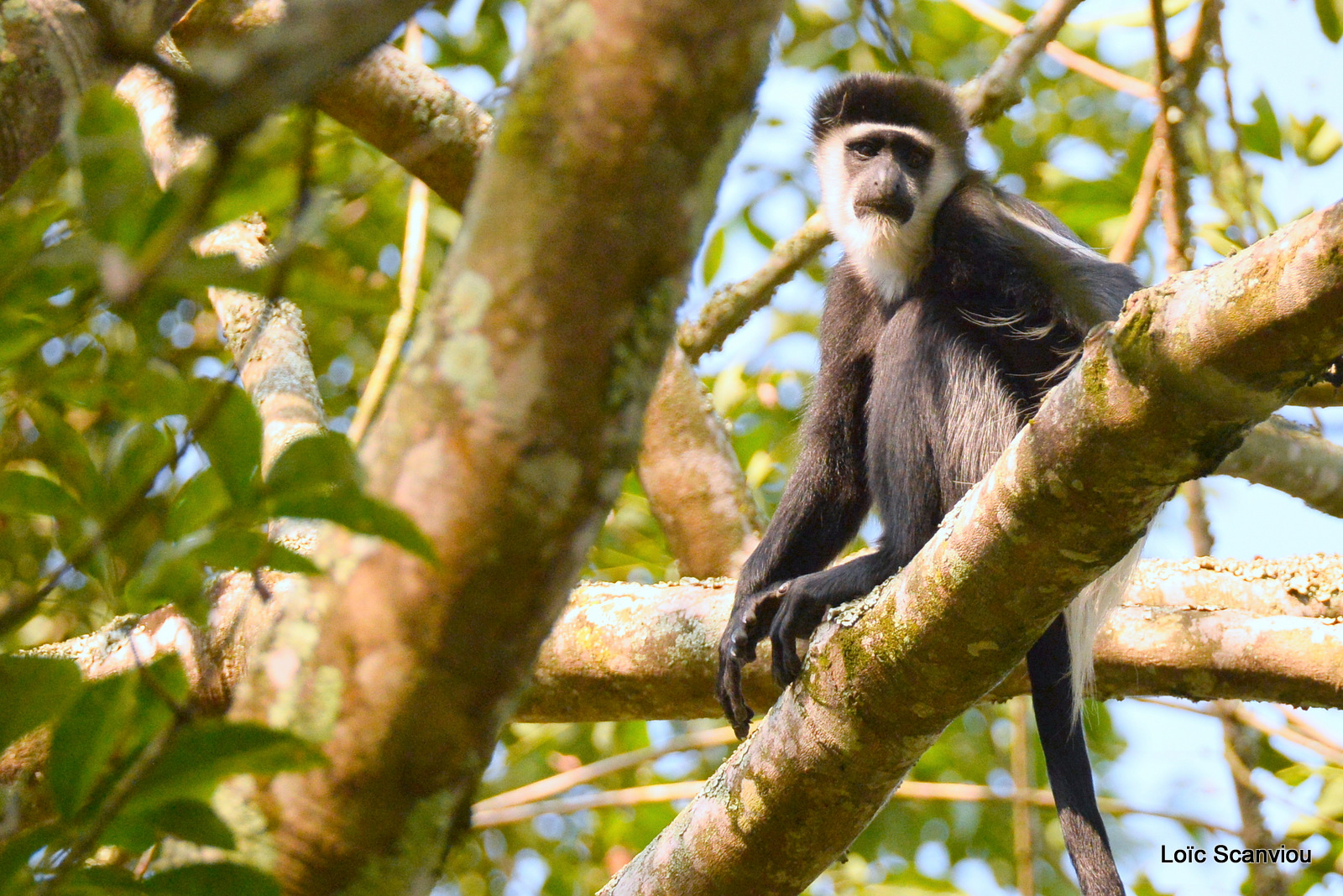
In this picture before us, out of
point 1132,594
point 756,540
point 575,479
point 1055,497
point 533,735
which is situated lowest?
point 533,735

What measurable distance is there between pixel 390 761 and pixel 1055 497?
97cm

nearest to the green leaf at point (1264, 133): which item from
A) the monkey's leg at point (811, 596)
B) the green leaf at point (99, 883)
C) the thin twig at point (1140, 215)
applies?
the thin twig at point (1140, 215)

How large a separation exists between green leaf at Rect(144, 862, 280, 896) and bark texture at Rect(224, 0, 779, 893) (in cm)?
9

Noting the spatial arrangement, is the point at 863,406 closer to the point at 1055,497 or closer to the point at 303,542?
the point at 303,542

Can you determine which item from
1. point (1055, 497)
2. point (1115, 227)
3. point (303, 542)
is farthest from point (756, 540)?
point (1055, 497)

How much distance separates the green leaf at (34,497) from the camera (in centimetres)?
81

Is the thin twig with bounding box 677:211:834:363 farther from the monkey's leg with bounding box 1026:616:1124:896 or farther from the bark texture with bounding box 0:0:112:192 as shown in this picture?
the bark texture with bounding box 0:0:112:192

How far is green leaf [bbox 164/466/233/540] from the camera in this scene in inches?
32.7

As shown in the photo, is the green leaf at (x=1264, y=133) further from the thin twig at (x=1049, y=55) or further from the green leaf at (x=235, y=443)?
the green leaf at (x=235, y=443)

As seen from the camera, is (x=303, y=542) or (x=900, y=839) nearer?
(x=303, y=542)

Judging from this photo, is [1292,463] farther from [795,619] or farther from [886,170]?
[795,619]

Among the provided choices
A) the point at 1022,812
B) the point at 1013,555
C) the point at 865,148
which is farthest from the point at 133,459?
the point at 865,148

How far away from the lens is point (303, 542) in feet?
8.93

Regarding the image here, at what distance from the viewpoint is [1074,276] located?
105 inches
